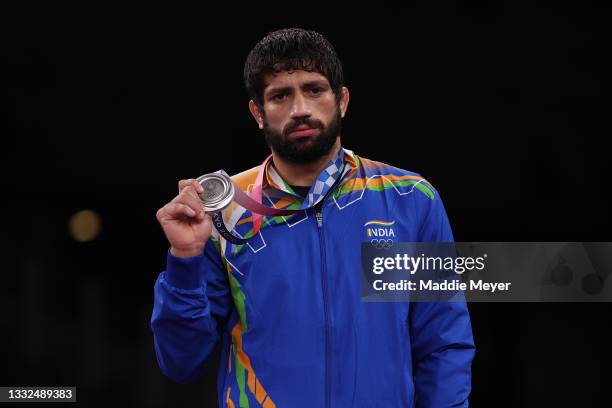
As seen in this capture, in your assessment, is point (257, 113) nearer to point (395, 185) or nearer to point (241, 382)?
point (395, 185)

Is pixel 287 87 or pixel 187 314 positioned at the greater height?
pixel 287 87

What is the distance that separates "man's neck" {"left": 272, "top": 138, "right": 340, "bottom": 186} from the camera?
3092 millimetres

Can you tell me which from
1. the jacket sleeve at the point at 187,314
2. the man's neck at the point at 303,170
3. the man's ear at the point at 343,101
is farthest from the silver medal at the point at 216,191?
the man's ear at the point at 343,101

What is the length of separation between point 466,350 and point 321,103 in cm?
115

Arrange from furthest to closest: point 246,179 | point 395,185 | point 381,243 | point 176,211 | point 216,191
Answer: point 246,179, point 395,185, point 381,243, point 216,191, point 176,211

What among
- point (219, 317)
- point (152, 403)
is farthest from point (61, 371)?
point (219, 317)

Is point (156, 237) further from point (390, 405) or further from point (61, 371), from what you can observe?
point (390, 405)

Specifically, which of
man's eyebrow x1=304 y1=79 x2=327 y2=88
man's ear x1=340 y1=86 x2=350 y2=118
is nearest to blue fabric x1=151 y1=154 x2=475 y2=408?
man's ear x1=340 y1=86 x2=350 y2=118

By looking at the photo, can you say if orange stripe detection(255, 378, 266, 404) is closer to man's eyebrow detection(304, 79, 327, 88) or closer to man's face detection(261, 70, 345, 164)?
man's face detection(261, 70, 345, 164)

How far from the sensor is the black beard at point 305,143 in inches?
117

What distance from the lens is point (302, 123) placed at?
2941 millimetres

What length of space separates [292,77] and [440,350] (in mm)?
1239

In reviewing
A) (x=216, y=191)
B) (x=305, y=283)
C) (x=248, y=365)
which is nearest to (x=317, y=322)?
(x=305, y=283)

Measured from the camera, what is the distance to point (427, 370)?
2939 mm
